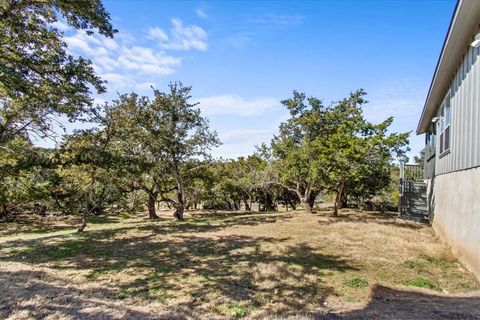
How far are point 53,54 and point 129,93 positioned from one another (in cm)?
556

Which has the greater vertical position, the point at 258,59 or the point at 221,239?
the point at 258,59

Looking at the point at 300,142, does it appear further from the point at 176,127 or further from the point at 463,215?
the point at 463,215

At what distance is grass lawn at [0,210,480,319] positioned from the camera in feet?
13.7

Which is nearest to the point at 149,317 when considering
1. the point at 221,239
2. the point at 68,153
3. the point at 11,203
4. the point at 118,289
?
the point at 118,289

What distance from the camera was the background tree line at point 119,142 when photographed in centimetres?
700

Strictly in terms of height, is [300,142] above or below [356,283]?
above

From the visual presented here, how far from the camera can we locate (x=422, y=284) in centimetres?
536

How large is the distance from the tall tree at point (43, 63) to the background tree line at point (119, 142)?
2cm

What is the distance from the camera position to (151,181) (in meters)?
14.6

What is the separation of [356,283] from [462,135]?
424 cm

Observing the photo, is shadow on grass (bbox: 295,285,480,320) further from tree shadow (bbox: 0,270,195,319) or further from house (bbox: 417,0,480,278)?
tree shadow (bbox: 0,270,195,319)

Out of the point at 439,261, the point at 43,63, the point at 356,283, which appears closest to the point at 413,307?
the point at 356,283

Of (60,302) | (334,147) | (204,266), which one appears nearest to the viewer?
(60,302)

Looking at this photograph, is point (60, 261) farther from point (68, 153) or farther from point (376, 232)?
point (376, 232)
